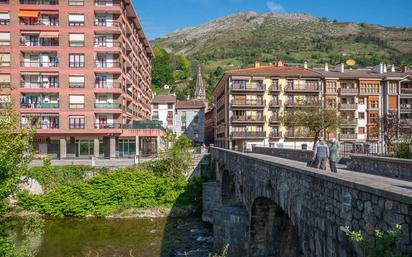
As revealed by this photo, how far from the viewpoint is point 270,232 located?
21500 millimetres

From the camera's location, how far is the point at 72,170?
4234 centimetres

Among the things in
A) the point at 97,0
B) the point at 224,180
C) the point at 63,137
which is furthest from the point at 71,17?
the point at 224,180

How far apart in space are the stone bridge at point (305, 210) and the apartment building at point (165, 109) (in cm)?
6959

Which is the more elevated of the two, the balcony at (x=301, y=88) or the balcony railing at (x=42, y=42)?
the balcony railing at (x=42, y=42)

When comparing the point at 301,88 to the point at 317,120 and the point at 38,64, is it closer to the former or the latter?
the point at 317,120

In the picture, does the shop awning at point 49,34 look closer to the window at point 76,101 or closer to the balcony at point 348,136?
the window at point 76,101

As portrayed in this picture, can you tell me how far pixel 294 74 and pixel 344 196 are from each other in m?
60.6

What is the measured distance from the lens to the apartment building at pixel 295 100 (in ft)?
216

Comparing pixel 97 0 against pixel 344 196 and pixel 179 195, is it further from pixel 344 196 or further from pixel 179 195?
→ pixel 344 196

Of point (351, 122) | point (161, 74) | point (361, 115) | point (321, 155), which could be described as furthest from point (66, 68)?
point (161, 74)

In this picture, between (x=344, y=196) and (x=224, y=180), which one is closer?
(x=344, y=196)

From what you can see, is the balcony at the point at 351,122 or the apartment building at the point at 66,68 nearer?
the apartment building at the point at 66,68

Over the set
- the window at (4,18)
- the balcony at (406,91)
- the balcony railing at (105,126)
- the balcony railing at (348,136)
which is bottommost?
the balcony railing at (348,136)

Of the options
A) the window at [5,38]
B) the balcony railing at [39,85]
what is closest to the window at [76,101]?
the balcony railing at [39,85]
